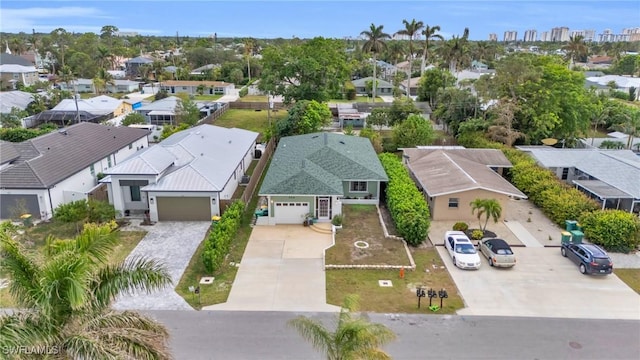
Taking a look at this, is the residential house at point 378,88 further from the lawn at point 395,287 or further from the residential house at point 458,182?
the lawn at point 395,287

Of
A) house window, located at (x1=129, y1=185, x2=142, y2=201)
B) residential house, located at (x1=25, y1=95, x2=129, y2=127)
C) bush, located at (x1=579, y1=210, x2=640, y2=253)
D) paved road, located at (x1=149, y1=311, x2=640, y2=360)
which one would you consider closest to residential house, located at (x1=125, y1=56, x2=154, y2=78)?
residential house, located at (x1=25, y1=95, x2=129, y2=127)

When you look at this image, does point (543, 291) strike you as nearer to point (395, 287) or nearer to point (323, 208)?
point (395, 287)

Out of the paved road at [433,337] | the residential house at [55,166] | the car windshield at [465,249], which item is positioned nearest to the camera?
the paved road at [433,337]

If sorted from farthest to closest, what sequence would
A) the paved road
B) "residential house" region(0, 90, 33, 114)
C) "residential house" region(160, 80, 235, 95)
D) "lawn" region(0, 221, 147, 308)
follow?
"residential house" region(160, 80, 235, 95)
"residential house" region(0, 90, 33, 114)
"lawn" region(0, 221, 147, 308)
the paved road

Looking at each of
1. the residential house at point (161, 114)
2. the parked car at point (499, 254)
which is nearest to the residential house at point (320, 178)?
the parked car at point (499, 254)

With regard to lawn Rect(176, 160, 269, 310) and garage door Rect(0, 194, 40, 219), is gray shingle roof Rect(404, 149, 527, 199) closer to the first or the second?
lawn Rect(176, 160, 269, 310)

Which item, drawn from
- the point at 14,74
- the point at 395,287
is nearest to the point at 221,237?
the point at 395,287
